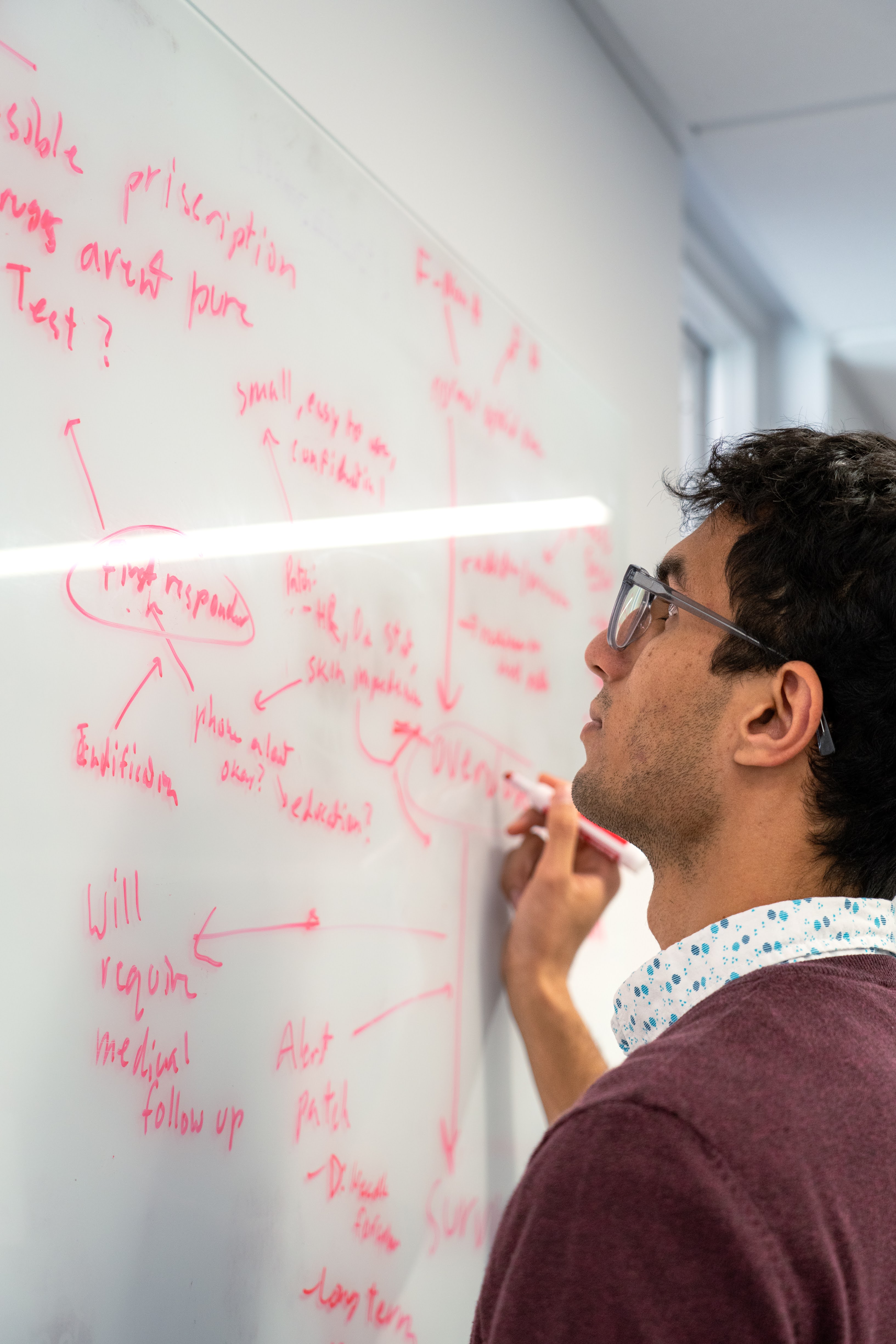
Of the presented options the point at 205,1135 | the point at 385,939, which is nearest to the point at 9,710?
the point at 205,1135

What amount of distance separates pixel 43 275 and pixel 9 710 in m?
0.26

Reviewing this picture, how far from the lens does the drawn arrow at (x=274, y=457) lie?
0.87m

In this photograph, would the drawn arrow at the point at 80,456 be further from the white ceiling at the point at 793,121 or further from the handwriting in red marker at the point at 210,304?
the white ceiling at the point at 793,121

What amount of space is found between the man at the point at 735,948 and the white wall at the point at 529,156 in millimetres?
432

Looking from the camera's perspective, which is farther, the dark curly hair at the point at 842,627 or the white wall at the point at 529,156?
the white wall at the point at 529,156

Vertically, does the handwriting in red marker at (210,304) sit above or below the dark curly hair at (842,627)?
above

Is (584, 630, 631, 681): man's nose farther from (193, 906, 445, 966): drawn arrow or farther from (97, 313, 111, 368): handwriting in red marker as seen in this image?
(97, 313, 111, 368): handwriting in red marker

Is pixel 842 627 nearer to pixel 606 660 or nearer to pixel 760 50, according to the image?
pixel 606 660

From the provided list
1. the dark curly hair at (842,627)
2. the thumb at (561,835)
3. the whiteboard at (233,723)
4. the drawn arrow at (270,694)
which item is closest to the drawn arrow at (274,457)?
the whiteboard at (233,723)

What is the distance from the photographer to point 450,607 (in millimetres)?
1103

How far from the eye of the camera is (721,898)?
0.88 m

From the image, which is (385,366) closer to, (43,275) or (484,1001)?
(43,275)

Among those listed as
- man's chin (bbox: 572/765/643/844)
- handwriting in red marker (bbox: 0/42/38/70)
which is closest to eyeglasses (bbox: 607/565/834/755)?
man's chin (bbox: 572/765/643/844)

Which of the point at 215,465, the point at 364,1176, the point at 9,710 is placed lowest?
the point at 364,1176
